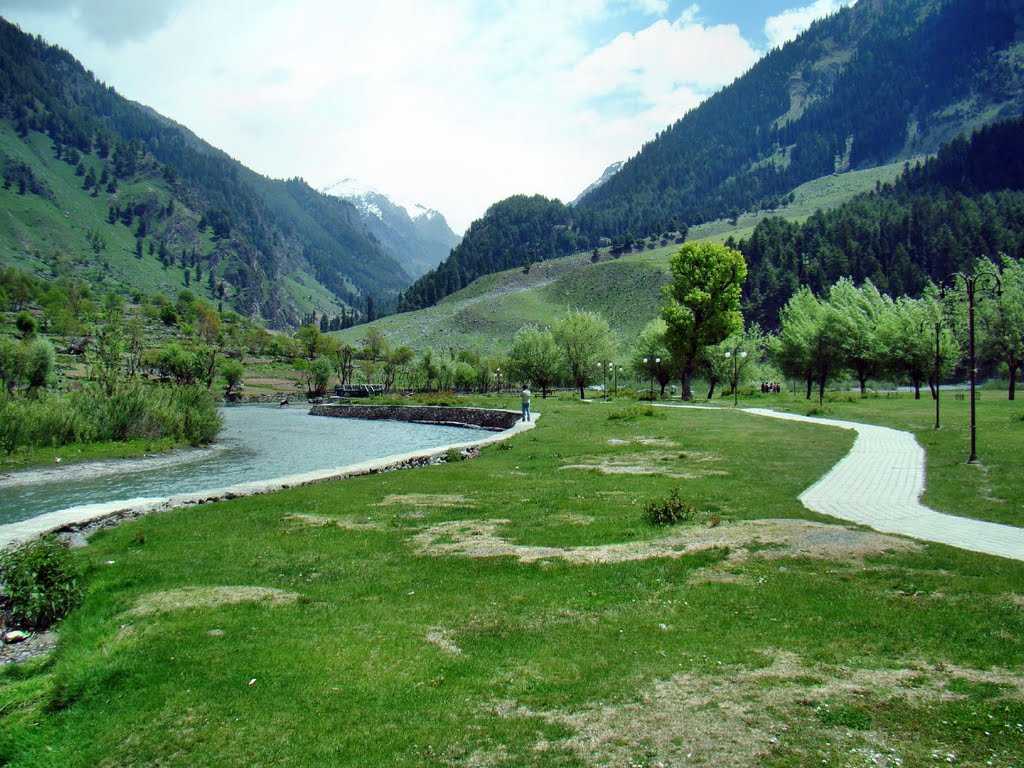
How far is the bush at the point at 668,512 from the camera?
1536 cm

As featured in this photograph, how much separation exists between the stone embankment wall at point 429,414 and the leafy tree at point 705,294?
20.6 m

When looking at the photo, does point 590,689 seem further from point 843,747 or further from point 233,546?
point 233,546

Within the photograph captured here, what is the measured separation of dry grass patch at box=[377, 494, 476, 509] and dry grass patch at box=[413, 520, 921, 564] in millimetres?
3960

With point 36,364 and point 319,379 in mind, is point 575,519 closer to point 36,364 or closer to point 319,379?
point 36,364

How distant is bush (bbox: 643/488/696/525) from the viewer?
1536cm

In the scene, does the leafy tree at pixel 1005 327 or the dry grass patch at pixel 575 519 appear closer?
the dry grass patch at pixel 575 519

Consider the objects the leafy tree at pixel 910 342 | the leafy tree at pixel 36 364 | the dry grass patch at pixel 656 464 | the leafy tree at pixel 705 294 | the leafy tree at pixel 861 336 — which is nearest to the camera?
the dry grass patch at pixel 656 464

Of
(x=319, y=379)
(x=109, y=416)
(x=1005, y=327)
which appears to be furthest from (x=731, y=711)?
(x=319, y=379)

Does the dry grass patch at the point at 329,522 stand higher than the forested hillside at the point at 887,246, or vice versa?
the forested hillside at the point at 887,246

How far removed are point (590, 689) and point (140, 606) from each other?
25.2ft

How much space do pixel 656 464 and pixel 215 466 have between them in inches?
1063

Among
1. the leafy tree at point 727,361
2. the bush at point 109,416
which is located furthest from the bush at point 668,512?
the leafy tree at point 727,361

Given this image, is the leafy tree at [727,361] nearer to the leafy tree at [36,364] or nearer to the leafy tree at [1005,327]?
the leafy tree at [1005,327]

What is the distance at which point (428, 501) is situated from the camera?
20141 mm
